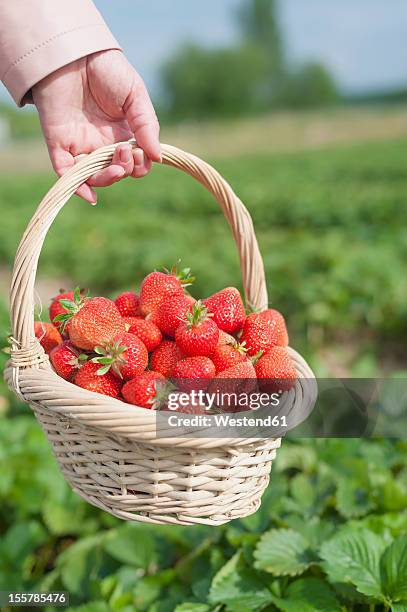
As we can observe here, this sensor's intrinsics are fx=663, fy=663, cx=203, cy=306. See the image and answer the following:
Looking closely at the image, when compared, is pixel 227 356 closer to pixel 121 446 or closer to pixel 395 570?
pixel 121 446

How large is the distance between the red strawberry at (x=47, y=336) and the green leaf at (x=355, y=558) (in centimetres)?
86

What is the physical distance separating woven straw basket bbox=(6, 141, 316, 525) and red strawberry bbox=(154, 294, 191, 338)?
26cm

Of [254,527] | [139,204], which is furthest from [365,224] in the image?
[254,527]

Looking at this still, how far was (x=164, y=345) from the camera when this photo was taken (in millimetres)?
1481

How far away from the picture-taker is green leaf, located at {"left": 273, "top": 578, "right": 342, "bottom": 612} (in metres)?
1.65

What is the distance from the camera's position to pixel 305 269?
485 cm

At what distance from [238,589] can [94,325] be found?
2.83ft

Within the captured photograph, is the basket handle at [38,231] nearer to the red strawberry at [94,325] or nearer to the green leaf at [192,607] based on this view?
the red strawberry at [94,325]

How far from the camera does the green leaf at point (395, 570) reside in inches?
63.7

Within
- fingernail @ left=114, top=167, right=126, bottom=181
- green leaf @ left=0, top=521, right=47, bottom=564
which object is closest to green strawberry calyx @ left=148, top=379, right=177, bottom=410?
fingernail @ left=114, top=167, right=126, bottom=181

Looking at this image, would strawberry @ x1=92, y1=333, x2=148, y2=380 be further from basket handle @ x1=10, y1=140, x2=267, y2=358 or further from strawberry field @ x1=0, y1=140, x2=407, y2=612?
strawberry field @ x1=0, y1=140, x2=407, y2=612

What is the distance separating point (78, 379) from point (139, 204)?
454 inches

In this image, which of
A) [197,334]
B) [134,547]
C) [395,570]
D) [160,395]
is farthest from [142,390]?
[134,547]

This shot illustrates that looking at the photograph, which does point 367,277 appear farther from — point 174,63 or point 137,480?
point 174,63
